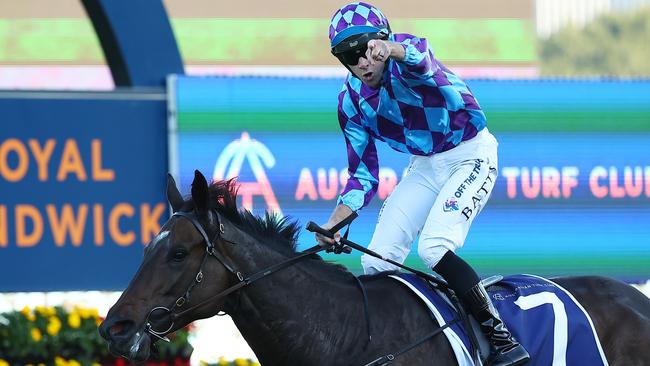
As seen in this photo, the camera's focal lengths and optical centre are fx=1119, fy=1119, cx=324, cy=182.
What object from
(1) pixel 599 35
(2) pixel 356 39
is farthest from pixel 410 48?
(1) pixel 599 35

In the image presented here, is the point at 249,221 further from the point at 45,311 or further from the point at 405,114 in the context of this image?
the point at 45,311

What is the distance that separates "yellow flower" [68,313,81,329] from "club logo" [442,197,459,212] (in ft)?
8.28

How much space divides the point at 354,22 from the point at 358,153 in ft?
1.84

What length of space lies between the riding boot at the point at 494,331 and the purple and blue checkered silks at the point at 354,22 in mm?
971

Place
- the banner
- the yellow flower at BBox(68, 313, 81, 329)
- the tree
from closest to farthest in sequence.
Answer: the yellow flower at BBox(68, 313, 81, 329) < the banner < the tree

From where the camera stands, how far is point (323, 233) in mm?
3896

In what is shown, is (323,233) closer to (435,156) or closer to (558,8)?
(435,156)

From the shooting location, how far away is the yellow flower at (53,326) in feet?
18.5

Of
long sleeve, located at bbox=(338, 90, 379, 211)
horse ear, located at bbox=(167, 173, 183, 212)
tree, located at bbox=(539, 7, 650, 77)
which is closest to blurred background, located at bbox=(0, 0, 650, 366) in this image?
long sleeve, located at bbox=(338, 90, 379, 211)

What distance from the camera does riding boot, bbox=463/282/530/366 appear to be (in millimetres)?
3854

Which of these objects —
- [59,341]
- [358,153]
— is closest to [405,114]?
[358,153]

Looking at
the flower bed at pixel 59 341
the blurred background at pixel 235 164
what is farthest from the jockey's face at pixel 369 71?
the blurred background at pixel 235 164

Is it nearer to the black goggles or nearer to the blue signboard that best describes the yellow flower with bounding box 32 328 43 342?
the blue signboard

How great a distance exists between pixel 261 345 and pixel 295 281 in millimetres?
245
